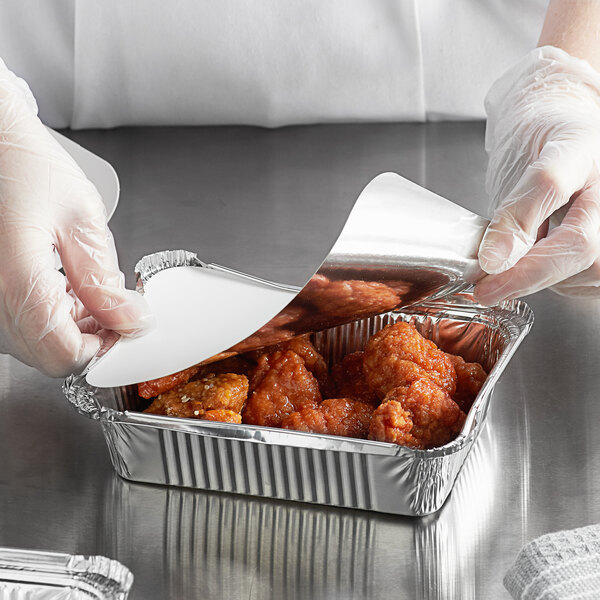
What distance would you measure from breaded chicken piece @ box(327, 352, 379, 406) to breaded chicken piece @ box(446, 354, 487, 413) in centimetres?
12

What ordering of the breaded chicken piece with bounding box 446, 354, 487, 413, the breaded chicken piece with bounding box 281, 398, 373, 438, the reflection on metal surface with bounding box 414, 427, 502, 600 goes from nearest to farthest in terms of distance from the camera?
the reflection on metal surface with bounding box 414, 427, 502, 600, the breaded chicken piece with bounding box 281, 398, 373, 438, the breaded chicken piece with bounding box 446, 354, 487, 413

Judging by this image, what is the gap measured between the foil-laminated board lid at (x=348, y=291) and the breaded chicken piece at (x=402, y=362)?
46 millimetres

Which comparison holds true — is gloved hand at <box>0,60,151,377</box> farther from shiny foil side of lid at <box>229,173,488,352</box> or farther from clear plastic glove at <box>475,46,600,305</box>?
clear plastic glove at <box>475,46,600,305</box>

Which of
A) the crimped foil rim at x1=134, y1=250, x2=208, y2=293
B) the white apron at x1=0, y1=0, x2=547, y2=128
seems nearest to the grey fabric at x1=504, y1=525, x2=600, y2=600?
the crimped foil rim at x1=134, y1=250, x2=208, y2=293

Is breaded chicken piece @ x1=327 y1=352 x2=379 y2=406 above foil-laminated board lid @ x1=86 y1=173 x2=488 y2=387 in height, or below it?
below

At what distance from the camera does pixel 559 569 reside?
81 centimetres

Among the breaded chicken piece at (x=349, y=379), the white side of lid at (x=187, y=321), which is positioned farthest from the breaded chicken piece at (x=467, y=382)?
the white side of lid at (x=187, y=321)

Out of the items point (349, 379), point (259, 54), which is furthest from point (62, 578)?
point (259, 54)

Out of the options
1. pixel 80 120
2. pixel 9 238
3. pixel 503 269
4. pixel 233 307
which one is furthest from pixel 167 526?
pixel 80 120

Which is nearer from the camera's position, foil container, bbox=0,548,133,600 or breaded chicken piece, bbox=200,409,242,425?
foil container, bbox=0,548,133,600

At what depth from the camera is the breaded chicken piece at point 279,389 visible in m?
1.07

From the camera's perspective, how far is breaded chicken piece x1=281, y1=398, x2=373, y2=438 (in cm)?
102

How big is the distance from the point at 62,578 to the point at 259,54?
1302mm

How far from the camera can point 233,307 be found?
117 cm
